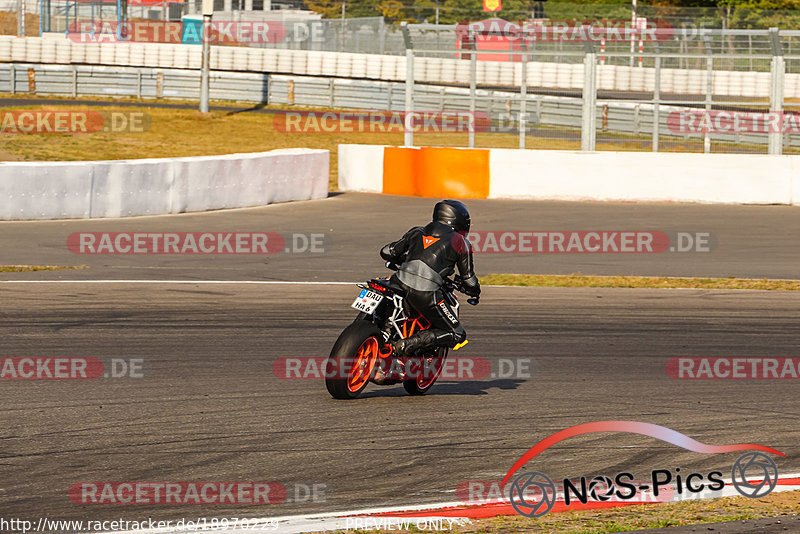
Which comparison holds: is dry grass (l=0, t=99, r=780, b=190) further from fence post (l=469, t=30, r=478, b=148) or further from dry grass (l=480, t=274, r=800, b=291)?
dry grass (l=480, t=274, r=800, b=291)

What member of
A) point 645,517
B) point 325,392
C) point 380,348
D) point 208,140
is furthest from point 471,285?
point 208,140

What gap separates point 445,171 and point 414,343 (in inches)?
556

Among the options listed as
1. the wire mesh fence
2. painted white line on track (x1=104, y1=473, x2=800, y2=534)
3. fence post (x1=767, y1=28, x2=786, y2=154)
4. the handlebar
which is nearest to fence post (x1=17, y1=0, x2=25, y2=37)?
the wire mesh fence

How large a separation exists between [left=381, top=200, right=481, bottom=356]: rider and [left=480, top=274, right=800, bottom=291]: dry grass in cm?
573

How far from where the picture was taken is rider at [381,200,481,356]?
7895 mm

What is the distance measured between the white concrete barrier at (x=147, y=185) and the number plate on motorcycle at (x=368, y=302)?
36.2 ft

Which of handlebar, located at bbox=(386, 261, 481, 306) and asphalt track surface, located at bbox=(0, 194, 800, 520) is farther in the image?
handlebar, located at bbox=(386, 261, 481, 306)

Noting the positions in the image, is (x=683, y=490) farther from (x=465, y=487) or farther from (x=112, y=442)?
(x=112, y=442)

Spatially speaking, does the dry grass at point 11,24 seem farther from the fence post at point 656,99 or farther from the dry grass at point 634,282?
the dry grass at point 634,282

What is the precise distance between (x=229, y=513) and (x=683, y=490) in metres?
2.39

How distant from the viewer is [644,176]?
848 inches

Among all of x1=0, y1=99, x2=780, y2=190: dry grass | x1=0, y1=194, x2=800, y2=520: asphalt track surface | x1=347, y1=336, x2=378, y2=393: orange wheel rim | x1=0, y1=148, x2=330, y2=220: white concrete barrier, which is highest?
x1=0, y1=99, x2=780, y2=190: dry grass

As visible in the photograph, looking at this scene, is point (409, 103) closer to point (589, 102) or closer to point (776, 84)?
point (589, 102)

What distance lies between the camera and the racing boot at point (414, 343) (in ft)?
25.8
